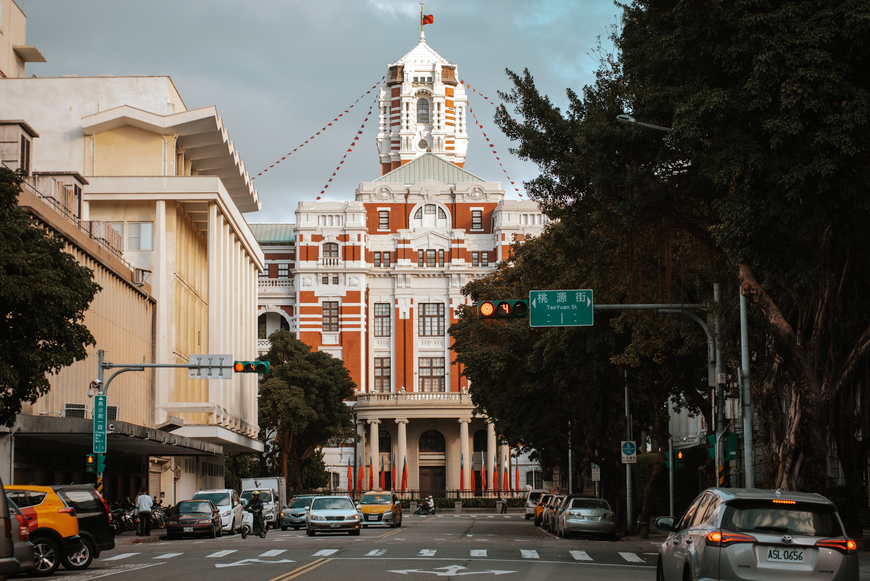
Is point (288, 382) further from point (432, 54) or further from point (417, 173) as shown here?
point (432, 54)

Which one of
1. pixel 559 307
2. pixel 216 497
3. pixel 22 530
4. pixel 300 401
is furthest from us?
pixel 300 401

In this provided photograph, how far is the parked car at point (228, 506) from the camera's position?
37.2m

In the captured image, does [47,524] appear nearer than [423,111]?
Yes

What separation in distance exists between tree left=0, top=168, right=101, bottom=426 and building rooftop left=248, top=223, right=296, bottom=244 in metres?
77.5

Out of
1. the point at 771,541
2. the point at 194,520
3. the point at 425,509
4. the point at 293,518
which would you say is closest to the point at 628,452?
the point at 194,520

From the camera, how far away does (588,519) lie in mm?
33688

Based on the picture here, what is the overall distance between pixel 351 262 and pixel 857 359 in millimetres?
72898

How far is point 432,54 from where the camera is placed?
4370 inches

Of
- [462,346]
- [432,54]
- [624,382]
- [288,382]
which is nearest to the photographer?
[624,382]

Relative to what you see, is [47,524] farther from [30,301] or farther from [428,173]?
[428,173]

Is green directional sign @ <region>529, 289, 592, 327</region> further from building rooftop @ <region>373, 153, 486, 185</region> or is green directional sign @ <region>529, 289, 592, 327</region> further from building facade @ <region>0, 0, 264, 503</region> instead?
building rooftop @ <region>373, 153, 486, 185</region>

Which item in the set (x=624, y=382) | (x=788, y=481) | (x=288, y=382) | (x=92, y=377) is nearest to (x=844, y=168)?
(x=788, y=481)

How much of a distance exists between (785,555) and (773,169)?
334 inches

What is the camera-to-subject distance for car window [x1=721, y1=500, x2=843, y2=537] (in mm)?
11219
